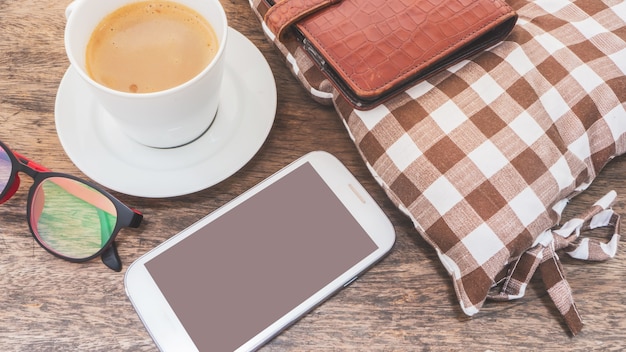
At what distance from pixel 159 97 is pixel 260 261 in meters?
0.19

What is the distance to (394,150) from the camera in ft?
1.69

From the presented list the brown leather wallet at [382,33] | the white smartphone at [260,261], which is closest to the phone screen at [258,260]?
the white smartphone at [260,261]

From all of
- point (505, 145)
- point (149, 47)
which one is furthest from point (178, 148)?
point (505, 145)

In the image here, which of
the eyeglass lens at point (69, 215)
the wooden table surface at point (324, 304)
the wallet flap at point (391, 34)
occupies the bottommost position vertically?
the wooden table surface at point (324, 304)

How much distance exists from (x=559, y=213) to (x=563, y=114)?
0.32 ft

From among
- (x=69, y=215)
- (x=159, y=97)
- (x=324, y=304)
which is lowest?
(x=324, y=304)

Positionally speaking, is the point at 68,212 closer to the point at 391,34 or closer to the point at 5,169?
the point at 5,169

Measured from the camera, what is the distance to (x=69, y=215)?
547mm

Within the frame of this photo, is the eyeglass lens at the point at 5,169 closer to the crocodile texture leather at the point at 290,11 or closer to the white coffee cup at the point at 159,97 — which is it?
the white coffee cup at the point at 159,97

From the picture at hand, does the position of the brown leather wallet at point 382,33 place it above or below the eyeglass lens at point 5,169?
above

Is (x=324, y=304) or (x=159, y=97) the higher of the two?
(x=159, y=97)

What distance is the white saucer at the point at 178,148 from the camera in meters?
0.52

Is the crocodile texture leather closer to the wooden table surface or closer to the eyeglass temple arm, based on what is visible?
the wooden table surface

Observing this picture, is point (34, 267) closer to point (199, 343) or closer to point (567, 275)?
point (199, 343)
